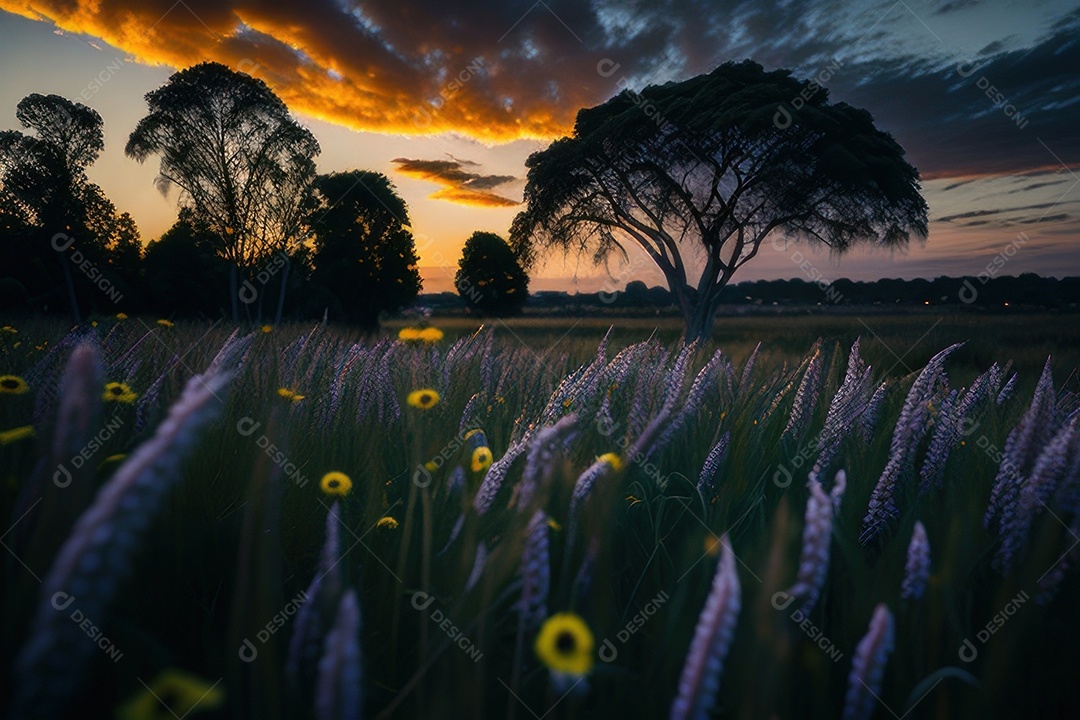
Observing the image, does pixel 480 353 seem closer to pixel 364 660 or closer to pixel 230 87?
pixel 364 660

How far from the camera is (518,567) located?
47.8 inches

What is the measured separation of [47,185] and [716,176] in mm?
23510

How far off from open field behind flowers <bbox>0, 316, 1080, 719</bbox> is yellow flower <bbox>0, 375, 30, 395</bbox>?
3 centimetres

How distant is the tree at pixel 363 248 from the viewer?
33906mm

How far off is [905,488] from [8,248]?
30.2 meters

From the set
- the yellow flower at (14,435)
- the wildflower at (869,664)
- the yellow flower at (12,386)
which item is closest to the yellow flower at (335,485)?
the yellow flower at (14,435)

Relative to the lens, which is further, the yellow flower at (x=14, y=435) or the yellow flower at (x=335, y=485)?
the yellow flower at (x=335, y=485)

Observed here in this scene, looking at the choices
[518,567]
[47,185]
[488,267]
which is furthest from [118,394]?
[488,267]

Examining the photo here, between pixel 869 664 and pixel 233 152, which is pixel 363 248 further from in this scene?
pixel 869 664
